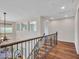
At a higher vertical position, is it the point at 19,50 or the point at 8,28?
the point at 8,28

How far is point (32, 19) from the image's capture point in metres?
8.01

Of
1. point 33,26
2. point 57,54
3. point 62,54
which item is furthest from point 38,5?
point 33,26

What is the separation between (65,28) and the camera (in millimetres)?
8422

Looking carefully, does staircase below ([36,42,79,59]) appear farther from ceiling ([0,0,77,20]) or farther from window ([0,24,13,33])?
window ([0,24,13,33])

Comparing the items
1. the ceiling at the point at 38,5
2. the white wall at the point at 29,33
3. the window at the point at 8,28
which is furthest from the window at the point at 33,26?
the window at the point at 8,28

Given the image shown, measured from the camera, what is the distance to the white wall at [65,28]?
794 centimetres

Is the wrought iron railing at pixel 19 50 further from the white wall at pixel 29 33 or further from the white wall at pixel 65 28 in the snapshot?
the white wall at pixel 65 28

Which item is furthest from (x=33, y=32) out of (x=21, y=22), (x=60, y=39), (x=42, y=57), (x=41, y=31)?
(x=42, y=57)

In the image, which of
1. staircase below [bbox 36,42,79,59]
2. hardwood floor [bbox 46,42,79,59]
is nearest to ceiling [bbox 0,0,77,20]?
staircase below [bbox 36,42,79,59]

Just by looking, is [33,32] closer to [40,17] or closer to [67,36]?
[40,17]

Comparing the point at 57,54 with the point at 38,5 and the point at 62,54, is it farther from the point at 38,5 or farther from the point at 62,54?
the point at 38,5

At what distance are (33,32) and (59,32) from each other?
9.94ft

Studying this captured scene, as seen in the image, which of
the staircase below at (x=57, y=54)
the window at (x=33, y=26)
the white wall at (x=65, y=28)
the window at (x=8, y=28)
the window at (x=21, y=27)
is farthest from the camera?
the window at (x=21, y=27)

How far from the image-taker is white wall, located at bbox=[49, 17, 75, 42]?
26.1 ft
